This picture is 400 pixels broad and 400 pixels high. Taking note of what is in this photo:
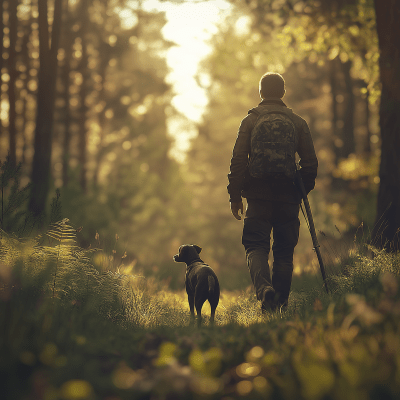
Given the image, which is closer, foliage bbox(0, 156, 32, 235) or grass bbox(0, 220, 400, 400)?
grass bbox(0, 220, 400, 400)

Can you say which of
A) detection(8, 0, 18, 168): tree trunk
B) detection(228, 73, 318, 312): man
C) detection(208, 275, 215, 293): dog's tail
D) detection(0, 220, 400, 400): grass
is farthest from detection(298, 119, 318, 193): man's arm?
detection(8, 0, 18, 168): tree trunk

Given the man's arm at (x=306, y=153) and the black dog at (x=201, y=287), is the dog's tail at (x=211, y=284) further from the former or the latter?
the man's arm at (x=306, y=153)

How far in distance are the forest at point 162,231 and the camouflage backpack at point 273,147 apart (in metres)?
0.88

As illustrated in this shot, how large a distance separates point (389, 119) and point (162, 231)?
37.2 ft

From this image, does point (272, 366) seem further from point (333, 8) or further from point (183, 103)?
point (183, 103)

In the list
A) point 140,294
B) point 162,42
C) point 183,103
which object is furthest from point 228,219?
point 140,294

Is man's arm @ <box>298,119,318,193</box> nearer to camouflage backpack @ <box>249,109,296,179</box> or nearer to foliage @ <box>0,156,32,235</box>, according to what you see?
camouflage backpack @ <box>249,109,296,179</box>

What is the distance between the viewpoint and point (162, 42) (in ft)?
63.9

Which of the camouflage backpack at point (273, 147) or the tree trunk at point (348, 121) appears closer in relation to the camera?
the camouflage backpack at point (273, 147)

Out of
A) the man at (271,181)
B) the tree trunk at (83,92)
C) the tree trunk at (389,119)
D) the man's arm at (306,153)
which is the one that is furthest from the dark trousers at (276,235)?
the tree trunk at (83,92)

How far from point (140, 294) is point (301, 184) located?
7.81ft

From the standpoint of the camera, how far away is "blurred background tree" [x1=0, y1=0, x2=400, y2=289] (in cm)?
779

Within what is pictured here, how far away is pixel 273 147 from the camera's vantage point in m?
4.36

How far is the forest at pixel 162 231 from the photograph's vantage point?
7.55 feet
